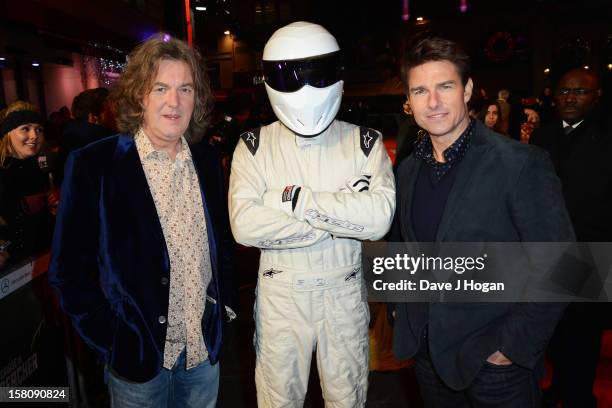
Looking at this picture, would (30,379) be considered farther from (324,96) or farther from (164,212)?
(324,96)

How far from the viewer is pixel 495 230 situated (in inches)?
66.2

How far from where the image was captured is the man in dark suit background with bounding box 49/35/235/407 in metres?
1.71

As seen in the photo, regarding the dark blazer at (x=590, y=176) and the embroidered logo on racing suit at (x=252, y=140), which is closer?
the embroidered logo on racing suit at (x=252, y=140)

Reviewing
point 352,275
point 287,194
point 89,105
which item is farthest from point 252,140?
point 89,105

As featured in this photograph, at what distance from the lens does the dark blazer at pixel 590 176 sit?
8.77ft

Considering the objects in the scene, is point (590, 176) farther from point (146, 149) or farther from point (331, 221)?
point (146, 149)

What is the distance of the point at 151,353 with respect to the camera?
1.76 metres

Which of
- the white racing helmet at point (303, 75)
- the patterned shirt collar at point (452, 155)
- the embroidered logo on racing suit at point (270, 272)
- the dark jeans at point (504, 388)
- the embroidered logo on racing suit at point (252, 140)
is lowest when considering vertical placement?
the dark jeans at point (504, 388)

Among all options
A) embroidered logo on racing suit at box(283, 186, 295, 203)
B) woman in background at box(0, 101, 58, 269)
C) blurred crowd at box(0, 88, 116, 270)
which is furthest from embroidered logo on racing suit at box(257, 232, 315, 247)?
woman in background at box(0, 101, 58, 269)

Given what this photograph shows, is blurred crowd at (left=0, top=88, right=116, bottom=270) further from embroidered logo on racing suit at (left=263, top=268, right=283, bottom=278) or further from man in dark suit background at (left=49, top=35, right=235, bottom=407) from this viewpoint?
embroidered logo on racing suit at (left=263, top=268, right=283, bottom=278)

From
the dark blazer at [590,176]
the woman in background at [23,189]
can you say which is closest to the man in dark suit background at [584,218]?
the dark blazer at [590,176]

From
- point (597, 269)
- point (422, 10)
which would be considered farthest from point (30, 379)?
point (422, 10)

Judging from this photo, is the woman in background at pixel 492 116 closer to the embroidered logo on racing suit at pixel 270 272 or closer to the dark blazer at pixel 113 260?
the embroidered logo on racing suit at pixel 270 272

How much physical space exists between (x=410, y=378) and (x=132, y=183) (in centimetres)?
243
